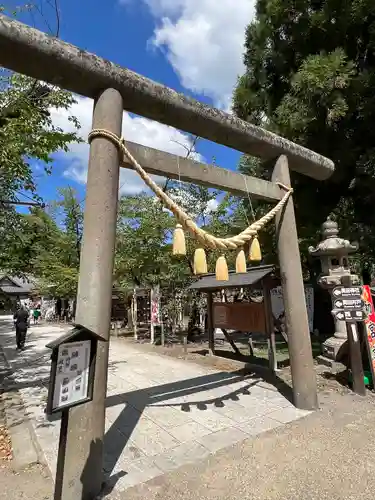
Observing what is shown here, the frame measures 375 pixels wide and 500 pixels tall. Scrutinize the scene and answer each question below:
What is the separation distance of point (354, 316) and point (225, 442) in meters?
2.87

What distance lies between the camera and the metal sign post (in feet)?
16.6

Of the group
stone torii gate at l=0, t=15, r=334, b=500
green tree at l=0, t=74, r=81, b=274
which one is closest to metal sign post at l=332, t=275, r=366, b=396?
stone torii gate at l=0, t=15, r=334, b=500

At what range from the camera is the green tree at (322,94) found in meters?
7.75

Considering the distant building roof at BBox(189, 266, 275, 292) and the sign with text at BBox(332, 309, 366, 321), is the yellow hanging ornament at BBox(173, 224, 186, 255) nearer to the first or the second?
the sign with text at BBox(332, 309, 366, 321)

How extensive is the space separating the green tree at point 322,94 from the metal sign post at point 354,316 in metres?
4.13

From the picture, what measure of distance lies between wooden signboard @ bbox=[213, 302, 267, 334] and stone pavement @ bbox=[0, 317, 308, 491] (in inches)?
50.7

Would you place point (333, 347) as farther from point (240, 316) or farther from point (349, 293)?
point (349, 293)

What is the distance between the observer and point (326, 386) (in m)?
5.73

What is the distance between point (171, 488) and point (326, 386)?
3.96m

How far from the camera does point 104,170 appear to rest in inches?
124

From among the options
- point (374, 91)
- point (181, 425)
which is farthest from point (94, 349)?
point (374, 91)

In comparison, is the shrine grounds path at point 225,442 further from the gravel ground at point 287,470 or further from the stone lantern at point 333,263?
the stone lantern at point 333,263

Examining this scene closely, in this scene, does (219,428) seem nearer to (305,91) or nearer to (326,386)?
(326,386)

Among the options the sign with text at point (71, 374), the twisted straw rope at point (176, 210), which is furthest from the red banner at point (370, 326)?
the sign with text at point (71, 374)
